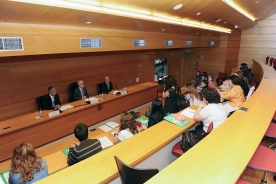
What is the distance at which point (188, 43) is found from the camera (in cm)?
798

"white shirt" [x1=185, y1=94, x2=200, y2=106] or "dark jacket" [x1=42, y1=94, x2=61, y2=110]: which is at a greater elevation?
"white shirt" [x1=185, y1=94, x2=200, y2=106]

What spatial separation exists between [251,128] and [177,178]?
4.27ft

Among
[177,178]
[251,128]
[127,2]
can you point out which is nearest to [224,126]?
[251,128]

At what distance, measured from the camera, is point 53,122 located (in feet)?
14.5

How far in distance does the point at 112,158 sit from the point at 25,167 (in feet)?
3.13

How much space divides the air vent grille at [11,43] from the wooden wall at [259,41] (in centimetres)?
1007

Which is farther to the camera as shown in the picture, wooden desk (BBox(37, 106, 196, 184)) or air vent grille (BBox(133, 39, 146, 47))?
air vent grille (BBox(133, 39, 146, 47))

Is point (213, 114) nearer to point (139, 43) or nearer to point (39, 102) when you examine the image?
point (139, 43)

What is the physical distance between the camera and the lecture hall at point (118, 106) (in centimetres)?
163

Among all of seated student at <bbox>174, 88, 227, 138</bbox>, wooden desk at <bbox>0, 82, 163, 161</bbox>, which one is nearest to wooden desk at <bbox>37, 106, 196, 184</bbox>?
seated student at <bbox>174, 88, 227, 138</bbox>

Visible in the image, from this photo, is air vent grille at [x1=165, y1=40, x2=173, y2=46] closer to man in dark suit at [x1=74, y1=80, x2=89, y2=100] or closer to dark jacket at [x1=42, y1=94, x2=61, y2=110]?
man in dark suit at [x1=74, y1=80, x2=89, y2=100]

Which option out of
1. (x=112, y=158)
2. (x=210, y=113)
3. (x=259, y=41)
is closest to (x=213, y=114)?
(x=210, y=113)

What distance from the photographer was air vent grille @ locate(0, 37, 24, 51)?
293 centimetres

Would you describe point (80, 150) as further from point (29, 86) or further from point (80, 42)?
point (29, 86)
